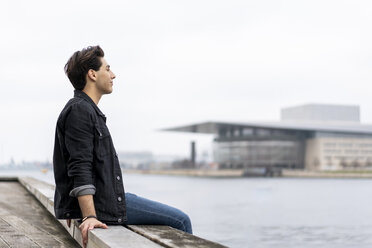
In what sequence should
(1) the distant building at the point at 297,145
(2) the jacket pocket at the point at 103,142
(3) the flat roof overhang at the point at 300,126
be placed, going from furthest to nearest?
(3) the flat roof overhang at the point at 300,126
(1) the distant building at the point at 297,145
(2) the jacket pocket at the point at 103,142

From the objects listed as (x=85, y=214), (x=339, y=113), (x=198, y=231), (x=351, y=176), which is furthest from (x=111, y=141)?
(x=339, y=113)

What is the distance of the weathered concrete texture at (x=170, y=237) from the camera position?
1840 millimetres

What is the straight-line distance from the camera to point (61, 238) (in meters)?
2.77

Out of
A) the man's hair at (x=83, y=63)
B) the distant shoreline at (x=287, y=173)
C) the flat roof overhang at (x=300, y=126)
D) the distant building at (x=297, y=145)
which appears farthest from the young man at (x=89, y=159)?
the distant building at (x=297, y=145)

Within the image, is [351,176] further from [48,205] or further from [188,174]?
[48,205]

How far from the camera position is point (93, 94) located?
95.8 inches

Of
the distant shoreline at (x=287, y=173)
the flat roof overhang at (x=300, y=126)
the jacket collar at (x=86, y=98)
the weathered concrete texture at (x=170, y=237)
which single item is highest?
the flat roof overhang at (x=300, y=126)

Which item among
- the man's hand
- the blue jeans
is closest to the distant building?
the blue jeans

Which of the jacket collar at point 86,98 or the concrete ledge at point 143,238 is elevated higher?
the jacket collar at point 86,98

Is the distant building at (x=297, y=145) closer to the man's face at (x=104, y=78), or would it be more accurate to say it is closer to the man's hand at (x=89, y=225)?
the man's face at (x=104, y=78)

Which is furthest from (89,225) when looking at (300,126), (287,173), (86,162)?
(300,126)

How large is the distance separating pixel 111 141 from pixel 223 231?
1172 cm

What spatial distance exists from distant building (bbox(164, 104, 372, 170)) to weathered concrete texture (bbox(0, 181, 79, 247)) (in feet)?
225

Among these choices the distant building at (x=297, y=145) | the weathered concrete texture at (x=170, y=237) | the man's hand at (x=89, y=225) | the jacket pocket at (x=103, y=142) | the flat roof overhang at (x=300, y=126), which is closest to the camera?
the weathered concrete texture at (x=170, y=237)
